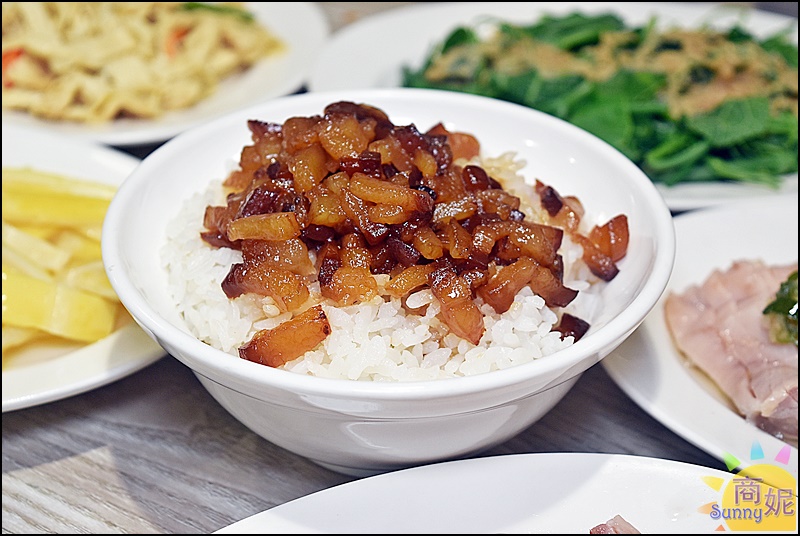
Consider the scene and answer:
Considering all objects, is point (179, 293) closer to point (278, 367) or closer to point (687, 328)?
point (278, 367)

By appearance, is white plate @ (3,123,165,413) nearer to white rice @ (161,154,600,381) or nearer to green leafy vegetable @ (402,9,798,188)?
white rice @ (161,154,600,381)

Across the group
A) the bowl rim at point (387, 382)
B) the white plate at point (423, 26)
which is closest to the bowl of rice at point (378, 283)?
the bowl rim at point (387, 382)

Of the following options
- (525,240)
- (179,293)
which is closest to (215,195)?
(179,293)

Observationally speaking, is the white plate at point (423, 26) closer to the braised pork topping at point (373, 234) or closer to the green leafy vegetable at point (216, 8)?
the green leafy vegetable at point (216, 8)

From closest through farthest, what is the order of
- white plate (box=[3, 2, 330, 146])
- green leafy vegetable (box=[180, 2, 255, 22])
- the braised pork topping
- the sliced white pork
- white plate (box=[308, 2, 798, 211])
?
the braised pork topping, the sliced white pork, white plate (box=[3, 2, 330, 146]), white plate (box=[308, 2, 798, 211]), green leafy vegetable (box=[180, 2, 255, 22])

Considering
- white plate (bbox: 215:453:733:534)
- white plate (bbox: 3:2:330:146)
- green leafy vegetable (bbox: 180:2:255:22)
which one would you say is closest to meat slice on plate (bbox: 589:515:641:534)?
white plate (bbox: 215:453:733:534)

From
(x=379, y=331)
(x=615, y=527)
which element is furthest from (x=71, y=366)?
(x=615, y=527)

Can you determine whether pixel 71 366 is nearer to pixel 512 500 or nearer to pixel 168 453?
pixel 168 453
